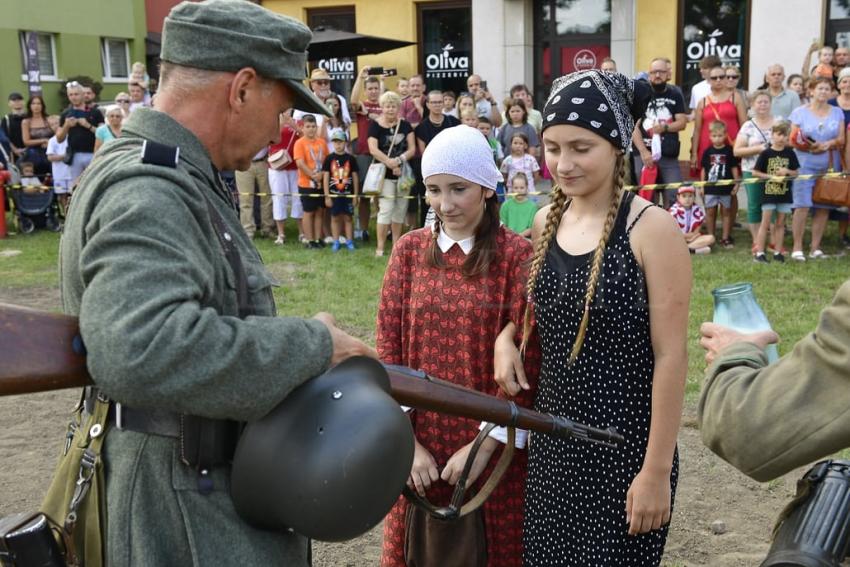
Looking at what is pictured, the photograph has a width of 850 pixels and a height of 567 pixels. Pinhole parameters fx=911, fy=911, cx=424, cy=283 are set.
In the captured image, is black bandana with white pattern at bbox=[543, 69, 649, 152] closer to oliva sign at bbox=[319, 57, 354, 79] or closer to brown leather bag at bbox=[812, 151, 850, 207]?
brown leather bag at bbox=[812, 151, 850, 207]

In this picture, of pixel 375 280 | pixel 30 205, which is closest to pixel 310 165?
pixel 375 280

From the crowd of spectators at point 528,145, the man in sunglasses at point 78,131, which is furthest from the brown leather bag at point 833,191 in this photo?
the man in sunglasses at point 78,131

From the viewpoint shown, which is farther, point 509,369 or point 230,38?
point 509,369

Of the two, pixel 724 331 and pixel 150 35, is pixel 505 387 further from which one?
pixel 150 35

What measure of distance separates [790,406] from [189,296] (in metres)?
1.11

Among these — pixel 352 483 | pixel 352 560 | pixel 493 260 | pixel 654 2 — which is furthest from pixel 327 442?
pixel 654 2

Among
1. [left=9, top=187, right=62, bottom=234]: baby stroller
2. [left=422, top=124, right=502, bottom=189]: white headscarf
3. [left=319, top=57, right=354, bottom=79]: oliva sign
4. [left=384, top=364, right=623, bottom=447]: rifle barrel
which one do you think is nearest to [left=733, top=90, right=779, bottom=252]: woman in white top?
[left=422, top=124, right=502, bottom=189]: white headscarf

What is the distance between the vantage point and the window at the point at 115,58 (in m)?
24.8

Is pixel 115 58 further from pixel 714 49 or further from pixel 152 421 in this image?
pixel 152 421

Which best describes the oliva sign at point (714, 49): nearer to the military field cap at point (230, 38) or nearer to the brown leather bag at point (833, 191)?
the brown leather bag at point (833, 191)

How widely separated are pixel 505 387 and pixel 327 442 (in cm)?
110

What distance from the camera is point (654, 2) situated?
1612 centimetres

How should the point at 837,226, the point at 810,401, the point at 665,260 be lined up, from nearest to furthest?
the point at 810,401
the point at 665,260
the point at 837,226

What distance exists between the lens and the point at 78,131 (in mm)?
13547
